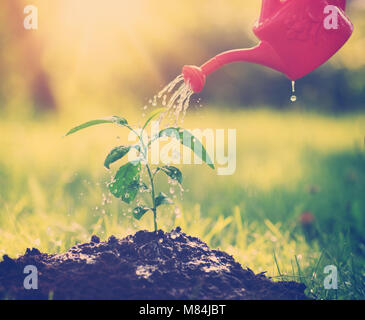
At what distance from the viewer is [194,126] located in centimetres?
477

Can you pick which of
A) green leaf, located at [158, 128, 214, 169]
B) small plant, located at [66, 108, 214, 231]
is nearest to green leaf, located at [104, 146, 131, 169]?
small plant, located at [66, 108, 214, 231]

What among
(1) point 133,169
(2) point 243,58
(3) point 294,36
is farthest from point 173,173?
(3) point 294,36

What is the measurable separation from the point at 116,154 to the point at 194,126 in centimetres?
326


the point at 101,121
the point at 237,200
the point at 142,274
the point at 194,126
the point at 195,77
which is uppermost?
the point at 194,126

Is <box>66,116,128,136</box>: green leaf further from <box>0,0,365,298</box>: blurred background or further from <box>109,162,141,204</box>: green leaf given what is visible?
<box>0,0,365,298</box>: blurred background

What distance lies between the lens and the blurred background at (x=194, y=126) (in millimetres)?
2398

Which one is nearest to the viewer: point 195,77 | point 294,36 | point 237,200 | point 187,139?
point 187,139

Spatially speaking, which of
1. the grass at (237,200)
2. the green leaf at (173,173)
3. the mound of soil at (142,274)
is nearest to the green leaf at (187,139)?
the green leaf at (173,173)

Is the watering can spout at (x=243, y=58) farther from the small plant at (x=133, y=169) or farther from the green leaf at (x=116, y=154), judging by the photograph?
the green leaf at (x=116, y=154)

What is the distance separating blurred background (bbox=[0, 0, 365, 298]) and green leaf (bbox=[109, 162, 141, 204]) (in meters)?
0.30

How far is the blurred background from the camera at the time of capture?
2398 millimetres

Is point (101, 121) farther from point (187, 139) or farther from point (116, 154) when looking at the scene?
point (187, 139)

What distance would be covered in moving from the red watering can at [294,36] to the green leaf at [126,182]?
356 millimetres
